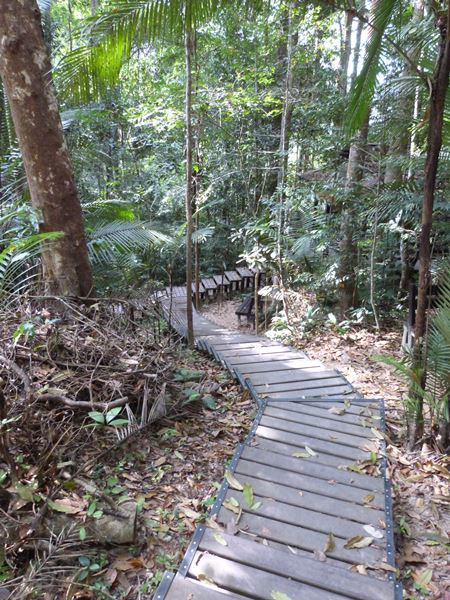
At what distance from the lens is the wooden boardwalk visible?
182cm

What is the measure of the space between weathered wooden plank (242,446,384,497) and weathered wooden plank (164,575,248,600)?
39.4 inches

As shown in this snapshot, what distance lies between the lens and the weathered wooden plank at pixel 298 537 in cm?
201

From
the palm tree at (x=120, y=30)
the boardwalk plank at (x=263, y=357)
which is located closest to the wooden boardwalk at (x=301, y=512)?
the boardwalk plank at (x=263, y=357)

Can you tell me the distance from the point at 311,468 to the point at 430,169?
84.6 inches

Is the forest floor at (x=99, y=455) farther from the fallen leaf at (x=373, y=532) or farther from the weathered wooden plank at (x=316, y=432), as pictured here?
the fallen leaf at (x=373, y=532)

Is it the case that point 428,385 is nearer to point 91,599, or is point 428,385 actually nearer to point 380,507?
point 380,507

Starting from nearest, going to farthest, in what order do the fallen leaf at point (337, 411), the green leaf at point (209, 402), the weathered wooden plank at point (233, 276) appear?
the fallen leaf at point (337, 411) → the green leaf at point (209, 402) → the weathered wooden plank at point (233, 276)

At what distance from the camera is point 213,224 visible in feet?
38.3

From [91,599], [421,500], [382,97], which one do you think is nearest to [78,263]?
[91,599]

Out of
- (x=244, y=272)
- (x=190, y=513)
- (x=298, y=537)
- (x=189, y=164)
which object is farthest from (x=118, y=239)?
(x=244, y=272)

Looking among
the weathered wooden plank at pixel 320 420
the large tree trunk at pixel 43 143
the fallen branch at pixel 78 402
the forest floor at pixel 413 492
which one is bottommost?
the forest floor at pixel 413 492

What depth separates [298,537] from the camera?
2.12 metres

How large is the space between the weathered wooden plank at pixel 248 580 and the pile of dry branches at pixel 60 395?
0.76 m

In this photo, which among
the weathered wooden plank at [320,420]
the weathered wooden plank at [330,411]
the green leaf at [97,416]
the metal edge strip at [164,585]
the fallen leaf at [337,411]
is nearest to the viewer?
the metal edge strip at [164,585]
